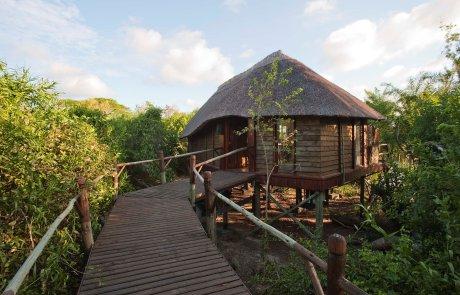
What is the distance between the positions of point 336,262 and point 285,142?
26.8 ft

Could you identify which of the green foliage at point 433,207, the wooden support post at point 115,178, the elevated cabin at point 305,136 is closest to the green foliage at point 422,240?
Answer: the green foliage at point 433,207

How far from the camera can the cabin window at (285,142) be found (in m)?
10.6

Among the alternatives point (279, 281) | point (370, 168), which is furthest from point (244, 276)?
point (370, 168)

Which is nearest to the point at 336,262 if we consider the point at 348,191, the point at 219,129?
the point at 219,129

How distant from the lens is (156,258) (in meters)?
4.88

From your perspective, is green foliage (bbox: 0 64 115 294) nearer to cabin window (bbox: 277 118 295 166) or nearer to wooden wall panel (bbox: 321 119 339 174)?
cabin window (bbox: 277 118 295 166)

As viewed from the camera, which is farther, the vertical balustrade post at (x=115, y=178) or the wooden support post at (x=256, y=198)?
the wooden support post at (x=256, y=198)

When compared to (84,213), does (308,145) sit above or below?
above

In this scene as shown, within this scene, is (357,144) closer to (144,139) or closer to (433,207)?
(433,207)

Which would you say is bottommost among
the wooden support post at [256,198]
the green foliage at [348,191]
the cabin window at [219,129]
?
the green foliage at [348,191]

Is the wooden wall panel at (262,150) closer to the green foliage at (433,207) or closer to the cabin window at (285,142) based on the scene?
the cabin window at (285,142)

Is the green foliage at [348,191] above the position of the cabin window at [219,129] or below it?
below

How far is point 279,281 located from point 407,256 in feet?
7.17

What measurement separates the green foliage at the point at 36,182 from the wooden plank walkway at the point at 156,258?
0.43m
